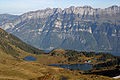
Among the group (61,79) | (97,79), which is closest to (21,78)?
(61,79)

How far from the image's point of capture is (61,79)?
138500mm

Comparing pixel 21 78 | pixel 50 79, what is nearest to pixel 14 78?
pixel 21 78

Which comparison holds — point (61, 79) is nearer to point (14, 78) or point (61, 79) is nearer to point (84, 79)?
point (84, 79)

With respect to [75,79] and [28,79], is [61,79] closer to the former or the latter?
[75,79]

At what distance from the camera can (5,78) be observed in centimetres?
11906

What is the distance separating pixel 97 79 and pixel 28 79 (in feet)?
159

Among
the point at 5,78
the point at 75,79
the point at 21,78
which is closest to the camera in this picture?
the point at 5,78

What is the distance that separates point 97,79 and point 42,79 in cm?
3991

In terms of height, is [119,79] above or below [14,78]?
below

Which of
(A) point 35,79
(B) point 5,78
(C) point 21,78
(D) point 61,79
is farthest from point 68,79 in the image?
(B) point 5,78

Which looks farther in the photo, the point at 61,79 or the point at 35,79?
the point at 61,79

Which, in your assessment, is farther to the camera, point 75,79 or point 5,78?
point 75,79

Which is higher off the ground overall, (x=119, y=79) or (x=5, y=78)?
(x=5, y=78)

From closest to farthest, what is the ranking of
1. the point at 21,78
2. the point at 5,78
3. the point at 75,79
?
the point at 5,78
the point at 21,78
the point at 75,79
